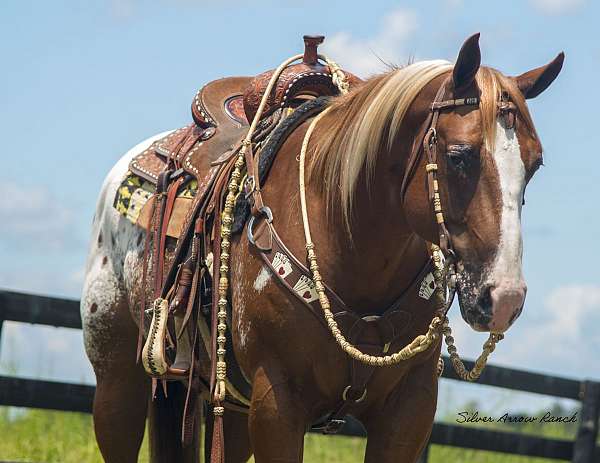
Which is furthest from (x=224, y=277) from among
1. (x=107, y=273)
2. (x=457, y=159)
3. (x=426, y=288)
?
(x=107, y=273)

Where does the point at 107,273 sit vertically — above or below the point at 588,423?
above

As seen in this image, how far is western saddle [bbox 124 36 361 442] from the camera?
451 cm

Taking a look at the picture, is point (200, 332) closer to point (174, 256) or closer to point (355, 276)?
point (174, 256)

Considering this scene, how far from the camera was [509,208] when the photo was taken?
332 cm

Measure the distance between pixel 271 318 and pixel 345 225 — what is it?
0.41m

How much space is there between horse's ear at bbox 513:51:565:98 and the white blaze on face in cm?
33

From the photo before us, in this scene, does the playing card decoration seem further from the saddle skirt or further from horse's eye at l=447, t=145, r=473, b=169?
the saddle skirt

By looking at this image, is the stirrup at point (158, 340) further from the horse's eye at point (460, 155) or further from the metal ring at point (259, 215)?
the horse's eye at point (460, 155)

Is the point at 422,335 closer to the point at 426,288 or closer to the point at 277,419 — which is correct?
the point at 426,288

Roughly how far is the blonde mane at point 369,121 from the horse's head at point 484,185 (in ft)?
0.04

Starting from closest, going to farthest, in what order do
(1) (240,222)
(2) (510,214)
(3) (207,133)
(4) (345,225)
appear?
(2) (510,214) < (4) (345,225) < (1) (240,222) < (3) (207,133)

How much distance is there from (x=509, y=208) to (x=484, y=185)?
107 mm

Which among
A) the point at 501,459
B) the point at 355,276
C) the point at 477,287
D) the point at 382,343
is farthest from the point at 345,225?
the point at 501,459

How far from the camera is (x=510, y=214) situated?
332cm
